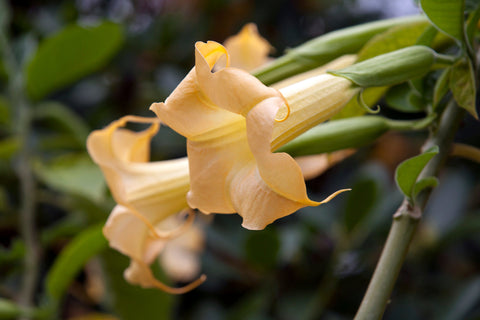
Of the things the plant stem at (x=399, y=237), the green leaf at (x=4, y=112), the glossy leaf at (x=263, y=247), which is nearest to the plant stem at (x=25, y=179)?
the green leaf at (x=4, y=112)

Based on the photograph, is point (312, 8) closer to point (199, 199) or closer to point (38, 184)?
point (38, 184)

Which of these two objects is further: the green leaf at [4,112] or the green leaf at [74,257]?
the green leaf at [4,112]

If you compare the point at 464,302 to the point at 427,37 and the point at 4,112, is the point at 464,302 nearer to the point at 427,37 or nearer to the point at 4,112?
the point at 427,37

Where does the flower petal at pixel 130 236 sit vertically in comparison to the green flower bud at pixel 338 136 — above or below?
below

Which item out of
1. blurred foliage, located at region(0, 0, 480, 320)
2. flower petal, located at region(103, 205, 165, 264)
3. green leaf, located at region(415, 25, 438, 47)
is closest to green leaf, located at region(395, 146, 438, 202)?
green leaf, located at region(415, 25, 438, 47)

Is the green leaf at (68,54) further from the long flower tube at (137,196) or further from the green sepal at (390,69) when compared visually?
the green sepal at (390,69)

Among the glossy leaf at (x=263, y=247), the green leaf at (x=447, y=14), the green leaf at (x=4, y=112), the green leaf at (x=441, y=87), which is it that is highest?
the green leaf at (x=447, y=14)

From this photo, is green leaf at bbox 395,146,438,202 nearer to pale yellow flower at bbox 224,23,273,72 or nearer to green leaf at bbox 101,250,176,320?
pale yellow flower at bbox 224,23,273,72
